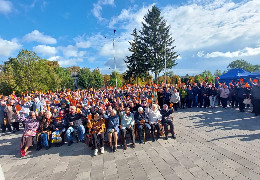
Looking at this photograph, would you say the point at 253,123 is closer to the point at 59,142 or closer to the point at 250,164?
the point at 250,164

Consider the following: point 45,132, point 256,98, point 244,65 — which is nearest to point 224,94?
point 256,98

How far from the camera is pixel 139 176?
3424 millimetres

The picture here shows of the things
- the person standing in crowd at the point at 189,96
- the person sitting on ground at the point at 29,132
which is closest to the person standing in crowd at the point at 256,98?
the person standing in crowd at the point at 189,96

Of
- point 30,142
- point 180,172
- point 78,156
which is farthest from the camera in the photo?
point 30,142

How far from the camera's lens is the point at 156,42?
2920 cm

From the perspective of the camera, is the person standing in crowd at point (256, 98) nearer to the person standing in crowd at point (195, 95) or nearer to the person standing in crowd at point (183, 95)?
the person standing in crowd at point (195, 95)

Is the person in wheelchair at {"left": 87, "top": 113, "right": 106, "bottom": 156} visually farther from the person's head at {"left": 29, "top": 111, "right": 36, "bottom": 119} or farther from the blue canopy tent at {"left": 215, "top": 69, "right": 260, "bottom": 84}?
the blue canopy tent at {"left": 215, "top": 69, "right": 260, "bottom": 84}

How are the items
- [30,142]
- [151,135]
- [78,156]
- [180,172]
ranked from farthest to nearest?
[151,135], [30,142], [78,156], [180,172]

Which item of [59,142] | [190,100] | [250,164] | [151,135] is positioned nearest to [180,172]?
[250,164]

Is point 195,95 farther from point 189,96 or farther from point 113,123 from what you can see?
point 113,123

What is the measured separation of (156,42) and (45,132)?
27.8 m

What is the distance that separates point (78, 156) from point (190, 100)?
28.2 feet

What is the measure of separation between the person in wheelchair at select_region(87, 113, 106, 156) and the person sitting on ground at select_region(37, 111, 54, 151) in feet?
6.09

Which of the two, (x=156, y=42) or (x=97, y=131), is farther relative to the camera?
(x=156, y=42)
